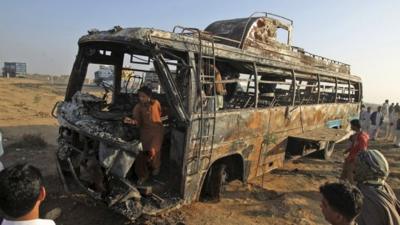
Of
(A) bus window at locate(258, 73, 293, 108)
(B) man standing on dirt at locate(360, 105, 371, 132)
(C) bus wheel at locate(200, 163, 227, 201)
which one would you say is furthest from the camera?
(B) man standing on dirt at locate(360, 105, 371, 132)

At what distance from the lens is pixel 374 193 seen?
9.94 feet

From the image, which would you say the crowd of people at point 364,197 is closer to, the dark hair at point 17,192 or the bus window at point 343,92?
the dark hair at point 17,192

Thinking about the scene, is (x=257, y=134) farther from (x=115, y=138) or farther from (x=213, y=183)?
(x=115, y=138)

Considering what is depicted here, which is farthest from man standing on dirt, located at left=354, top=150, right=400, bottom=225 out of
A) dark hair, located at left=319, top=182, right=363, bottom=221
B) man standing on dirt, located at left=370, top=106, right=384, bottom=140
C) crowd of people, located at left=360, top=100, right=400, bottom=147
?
man standing on dirt, located at left=370, top=106, right=384, bottom=140

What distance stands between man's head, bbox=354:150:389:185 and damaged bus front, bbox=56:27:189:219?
296cm

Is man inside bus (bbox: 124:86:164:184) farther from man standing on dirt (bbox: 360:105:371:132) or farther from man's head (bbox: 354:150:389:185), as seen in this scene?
man standing on dirt (bbox: 360:105:371:132)

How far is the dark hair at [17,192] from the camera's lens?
7.30 ft

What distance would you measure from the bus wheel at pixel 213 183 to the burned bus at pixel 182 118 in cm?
2

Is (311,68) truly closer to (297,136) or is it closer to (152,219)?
(297,136)

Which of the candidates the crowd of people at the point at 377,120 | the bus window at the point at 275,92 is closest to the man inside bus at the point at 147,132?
the bus window at the point at 275,92

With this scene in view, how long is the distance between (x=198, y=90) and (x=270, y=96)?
4339 mm

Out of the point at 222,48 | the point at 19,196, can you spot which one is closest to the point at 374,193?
the point at 19,196

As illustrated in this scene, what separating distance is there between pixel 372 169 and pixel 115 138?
3.53 metres

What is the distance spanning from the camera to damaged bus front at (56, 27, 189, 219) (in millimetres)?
5445
